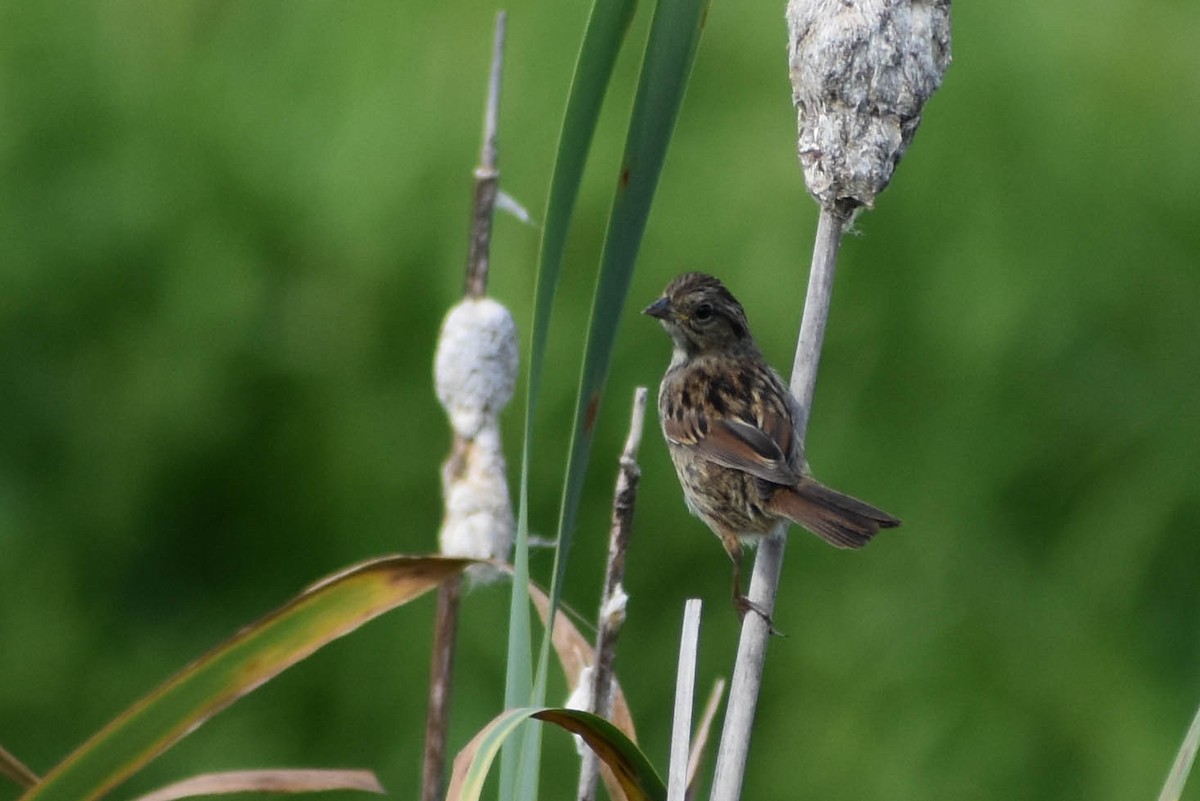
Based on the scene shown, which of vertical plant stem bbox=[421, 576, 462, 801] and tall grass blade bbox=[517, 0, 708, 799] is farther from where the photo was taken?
vertical plant stem bbox=[421, 576, 462, 801]

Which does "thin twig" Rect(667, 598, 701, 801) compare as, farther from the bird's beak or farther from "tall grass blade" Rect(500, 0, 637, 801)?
the bird's beak

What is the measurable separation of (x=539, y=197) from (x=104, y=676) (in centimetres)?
127

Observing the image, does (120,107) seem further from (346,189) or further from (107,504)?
(107,504)

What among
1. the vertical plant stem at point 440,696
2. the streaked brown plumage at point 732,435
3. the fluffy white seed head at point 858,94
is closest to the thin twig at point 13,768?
the vertical plant stem at point 440,696

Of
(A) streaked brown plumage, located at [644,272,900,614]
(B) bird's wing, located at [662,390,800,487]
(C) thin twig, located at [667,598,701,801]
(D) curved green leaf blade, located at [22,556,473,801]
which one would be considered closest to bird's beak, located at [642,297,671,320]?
(A) streaked brown plumage, located at [644,272,900,614]

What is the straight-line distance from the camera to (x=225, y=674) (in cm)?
124

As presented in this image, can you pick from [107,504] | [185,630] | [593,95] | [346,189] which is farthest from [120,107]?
[593,95]

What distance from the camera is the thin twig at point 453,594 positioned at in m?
1.48

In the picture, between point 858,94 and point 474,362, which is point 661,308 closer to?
point 474,362

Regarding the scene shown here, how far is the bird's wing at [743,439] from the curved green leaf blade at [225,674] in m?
0.71

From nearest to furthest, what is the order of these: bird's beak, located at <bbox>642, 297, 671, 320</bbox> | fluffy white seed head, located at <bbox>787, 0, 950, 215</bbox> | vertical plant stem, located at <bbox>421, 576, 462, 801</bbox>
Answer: fluffy white seed head, located at <bbox>787, 0, 950, 215</bbox> → vertical plant stem, located at <bbox>421, 576, 462, 801</bbox> → bird's beak, located at <bbox>642, 297, 671, 320</bbox>

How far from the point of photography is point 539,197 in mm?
2754

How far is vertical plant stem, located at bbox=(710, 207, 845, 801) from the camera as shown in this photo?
1167 millimetres

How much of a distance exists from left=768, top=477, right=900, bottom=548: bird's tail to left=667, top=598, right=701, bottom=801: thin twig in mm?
540
